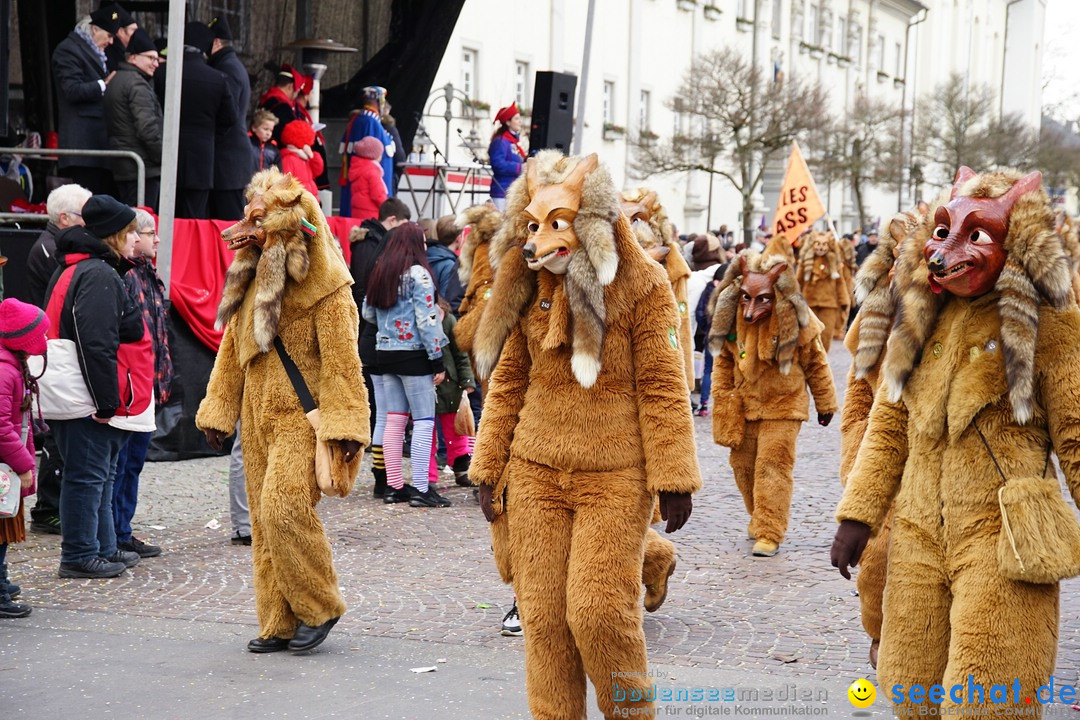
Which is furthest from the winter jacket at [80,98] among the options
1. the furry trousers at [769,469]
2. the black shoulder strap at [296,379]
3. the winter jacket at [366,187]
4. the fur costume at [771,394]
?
the black shoulder strap at [296,379]

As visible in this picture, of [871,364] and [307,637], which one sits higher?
[871,364]

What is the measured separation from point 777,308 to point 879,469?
4.39 meters

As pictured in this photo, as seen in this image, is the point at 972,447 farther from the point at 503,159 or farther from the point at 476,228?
the point at 503,159

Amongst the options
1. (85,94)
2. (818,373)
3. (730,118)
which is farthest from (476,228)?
(730,118)

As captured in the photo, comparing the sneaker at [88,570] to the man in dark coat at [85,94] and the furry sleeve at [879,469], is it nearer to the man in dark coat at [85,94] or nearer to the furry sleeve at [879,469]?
the furry sleeve at [879,469]

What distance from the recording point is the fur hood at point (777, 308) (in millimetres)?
8586

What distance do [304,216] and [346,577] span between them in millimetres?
2382

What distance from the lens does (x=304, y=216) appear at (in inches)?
243

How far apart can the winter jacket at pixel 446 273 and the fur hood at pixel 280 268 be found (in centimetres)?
467

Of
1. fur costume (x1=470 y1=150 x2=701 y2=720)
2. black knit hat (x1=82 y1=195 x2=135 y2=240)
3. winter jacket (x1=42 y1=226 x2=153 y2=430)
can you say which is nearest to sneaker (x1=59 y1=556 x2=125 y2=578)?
winter jacket (x1=42 y1=226 x2=153 y2=430)

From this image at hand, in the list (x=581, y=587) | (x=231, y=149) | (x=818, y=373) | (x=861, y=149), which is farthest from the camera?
(x=861, y=149)

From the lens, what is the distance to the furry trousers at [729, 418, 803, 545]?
331 inches

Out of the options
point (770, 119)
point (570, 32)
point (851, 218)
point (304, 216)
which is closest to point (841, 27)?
point (851, 218)

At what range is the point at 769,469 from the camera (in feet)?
27.8
